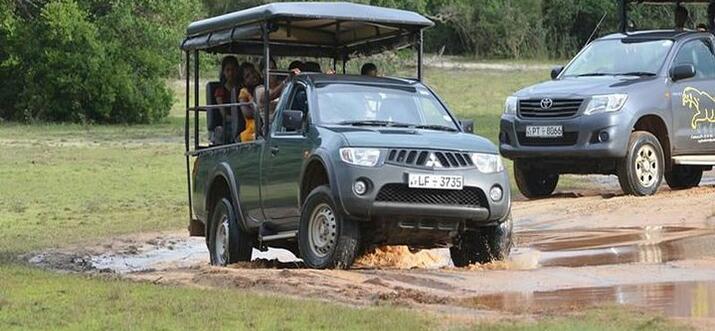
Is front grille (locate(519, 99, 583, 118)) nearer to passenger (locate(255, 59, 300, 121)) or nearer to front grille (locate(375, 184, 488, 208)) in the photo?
passenger (locate(255, 59, 300, 121))

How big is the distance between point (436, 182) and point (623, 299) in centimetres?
245

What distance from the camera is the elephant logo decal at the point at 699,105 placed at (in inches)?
757

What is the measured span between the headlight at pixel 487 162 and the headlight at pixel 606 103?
5.86 meters

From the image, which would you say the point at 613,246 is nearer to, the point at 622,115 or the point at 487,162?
the point at 487,162

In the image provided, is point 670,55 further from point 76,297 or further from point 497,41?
point 497,41

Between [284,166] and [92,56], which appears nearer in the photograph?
[284,166]

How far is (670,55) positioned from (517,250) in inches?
228

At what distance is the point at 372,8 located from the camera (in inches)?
564

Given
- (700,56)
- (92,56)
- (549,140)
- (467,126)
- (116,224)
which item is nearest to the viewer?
(467,126)

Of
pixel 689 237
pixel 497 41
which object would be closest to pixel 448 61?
pixel 497 41

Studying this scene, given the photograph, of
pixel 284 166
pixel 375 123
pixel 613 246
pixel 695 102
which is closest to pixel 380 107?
pixel 375 123

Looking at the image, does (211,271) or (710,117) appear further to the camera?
(710,117)

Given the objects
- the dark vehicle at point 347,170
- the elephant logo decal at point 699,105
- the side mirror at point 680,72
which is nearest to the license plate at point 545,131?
the side mirror at point 680,72

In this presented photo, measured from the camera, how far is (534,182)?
2005 centimetres
